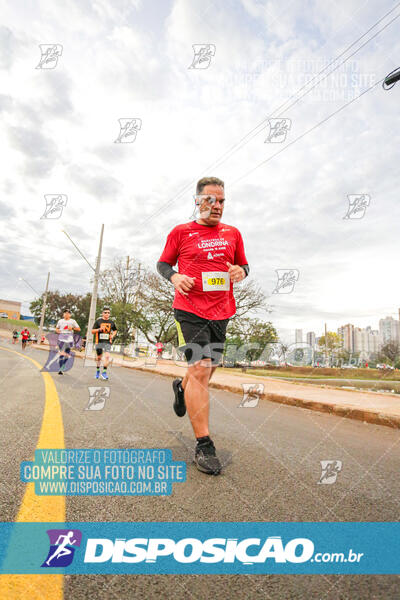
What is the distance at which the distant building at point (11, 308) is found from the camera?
118m

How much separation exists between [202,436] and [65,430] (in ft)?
3.85

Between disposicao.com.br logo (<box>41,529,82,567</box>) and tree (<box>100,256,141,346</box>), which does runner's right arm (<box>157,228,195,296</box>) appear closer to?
disposicao.com.br logo (<box>41,529,82,567</box>)

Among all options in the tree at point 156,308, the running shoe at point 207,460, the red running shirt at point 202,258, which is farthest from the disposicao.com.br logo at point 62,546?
the tree at point 156,308

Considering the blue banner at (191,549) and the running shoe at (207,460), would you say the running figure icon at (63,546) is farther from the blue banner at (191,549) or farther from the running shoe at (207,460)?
the running shoe at (207,460)

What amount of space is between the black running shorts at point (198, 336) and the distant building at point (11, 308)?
12491 centimetres

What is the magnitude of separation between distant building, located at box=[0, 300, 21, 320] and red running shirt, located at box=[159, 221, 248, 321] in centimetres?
12475

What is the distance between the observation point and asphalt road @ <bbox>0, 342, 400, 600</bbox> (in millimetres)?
1093

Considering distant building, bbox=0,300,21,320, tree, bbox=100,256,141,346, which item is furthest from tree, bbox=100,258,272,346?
distant building, bbox=0,300,21,320

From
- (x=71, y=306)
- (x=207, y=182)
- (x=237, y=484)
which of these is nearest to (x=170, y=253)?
(x=207, y=182)

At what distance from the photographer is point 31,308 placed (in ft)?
221

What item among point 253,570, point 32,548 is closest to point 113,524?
point 32,548

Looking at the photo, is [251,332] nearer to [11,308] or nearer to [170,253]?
[170,253]

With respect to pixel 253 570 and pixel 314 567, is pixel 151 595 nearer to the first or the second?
pixel 253 570

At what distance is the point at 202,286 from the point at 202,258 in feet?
0.75
